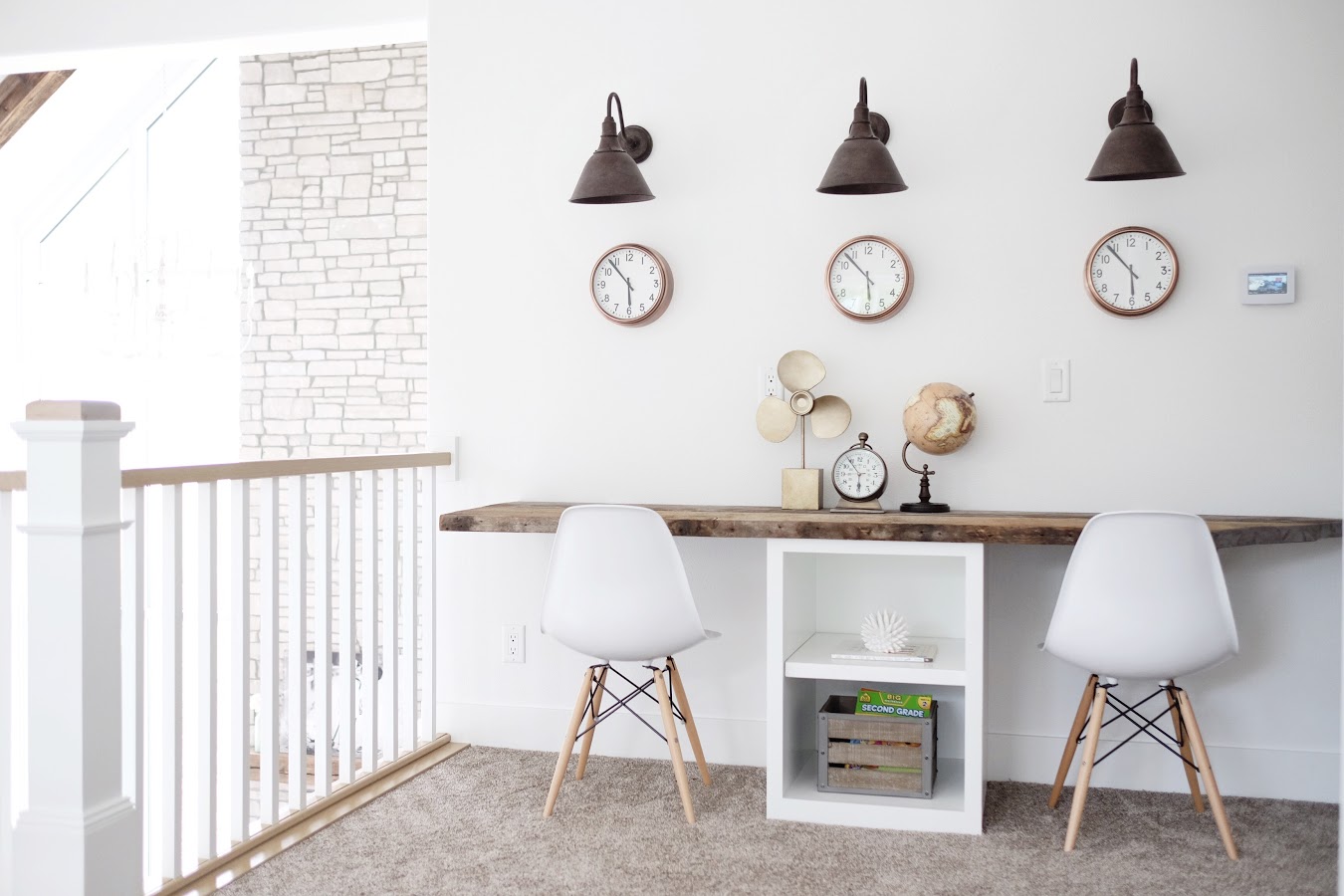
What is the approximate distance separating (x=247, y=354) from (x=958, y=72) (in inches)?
166

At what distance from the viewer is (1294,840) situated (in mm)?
2680

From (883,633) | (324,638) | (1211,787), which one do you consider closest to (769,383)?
(883,633)

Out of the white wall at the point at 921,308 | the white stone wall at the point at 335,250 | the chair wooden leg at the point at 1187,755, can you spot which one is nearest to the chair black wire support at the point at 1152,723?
the chair wooden leg at the point at 1187,755

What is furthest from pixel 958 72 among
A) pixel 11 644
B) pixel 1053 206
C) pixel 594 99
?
pixel 11 644

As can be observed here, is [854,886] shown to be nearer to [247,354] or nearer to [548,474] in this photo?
[548,474]

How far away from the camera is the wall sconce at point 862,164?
2.91 m

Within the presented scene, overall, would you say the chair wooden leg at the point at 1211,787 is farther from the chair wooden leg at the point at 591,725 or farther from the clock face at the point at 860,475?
the chair wooden leg at the point at 591,725

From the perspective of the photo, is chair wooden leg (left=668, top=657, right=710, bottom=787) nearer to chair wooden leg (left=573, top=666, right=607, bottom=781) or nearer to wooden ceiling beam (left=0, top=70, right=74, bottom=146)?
chair wooden leg (left=573, top=666, right=607, bottom=781)

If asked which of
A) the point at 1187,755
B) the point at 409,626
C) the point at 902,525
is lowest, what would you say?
the point at 1187,755

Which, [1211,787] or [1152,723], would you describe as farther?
[1152,723]

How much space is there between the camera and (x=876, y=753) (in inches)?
114

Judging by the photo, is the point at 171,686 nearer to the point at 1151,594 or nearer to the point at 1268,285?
the point at 1151,594

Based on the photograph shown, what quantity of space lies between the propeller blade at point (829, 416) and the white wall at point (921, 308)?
0.27 ft

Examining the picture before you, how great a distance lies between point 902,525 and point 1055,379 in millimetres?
753
